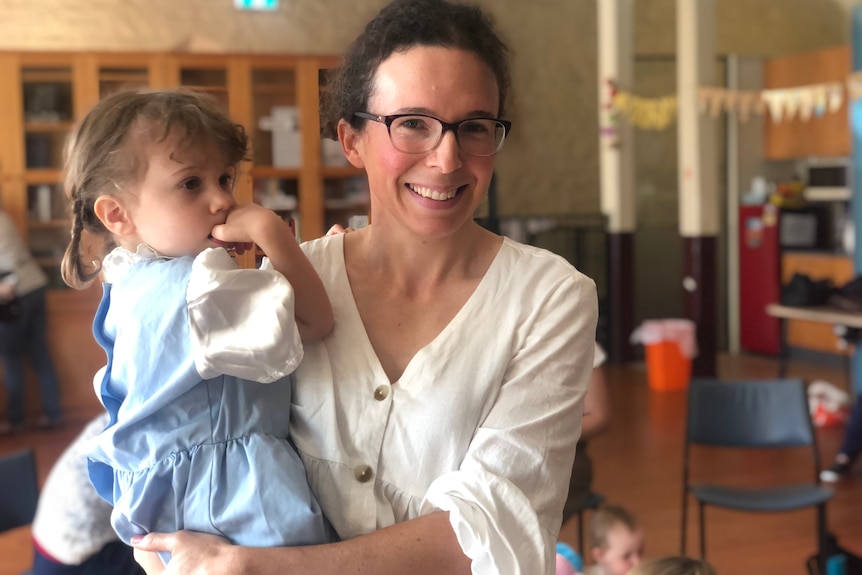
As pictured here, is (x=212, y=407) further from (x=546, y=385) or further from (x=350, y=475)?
(x=546, y=385)

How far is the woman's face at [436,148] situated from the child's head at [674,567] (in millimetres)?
1347

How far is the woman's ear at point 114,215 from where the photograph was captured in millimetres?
1228

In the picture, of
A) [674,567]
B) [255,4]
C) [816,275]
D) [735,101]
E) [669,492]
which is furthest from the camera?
[816,275]

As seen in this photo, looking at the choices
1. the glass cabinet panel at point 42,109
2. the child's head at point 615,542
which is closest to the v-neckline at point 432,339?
the child's head at point 615,542

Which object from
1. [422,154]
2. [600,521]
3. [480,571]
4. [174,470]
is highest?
[422,154]

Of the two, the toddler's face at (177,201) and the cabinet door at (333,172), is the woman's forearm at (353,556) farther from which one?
the cabinet door at (333,172)

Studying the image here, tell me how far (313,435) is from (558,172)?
8.11m

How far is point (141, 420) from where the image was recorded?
3.83ft

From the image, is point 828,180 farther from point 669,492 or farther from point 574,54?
point 669,492

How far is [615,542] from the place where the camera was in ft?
9.18

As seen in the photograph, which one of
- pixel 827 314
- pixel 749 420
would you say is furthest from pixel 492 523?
pixel 827 314

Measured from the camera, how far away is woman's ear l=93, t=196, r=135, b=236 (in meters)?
1.23

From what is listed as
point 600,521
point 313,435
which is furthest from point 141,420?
point 600,521

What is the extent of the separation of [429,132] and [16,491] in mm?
2058
